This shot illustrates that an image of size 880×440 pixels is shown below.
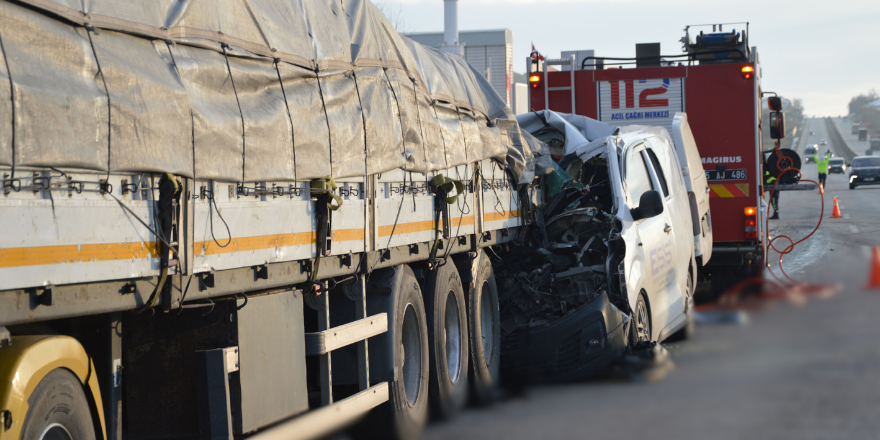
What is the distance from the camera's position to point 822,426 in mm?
5348

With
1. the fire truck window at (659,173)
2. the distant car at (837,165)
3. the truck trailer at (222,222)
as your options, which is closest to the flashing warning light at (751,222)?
the fire truck window at (659,173)

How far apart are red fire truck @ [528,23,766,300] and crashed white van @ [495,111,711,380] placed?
254cm

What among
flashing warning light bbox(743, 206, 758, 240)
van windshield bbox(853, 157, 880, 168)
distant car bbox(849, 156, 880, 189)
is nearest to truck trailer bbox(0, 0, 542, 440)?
flashing warning light bbox(743, 206, 758, 240)

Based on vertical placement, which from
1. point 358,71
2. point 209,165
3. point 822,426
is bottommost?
point 822,426

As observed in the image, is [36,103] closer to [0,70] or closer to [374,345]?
Answer: [0,70]

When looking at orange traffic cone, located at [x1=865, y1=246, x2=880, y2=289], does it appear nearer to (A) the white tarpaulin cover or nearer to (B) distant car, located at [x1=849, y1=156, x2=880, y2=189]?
(A) the white tarpaulin cover

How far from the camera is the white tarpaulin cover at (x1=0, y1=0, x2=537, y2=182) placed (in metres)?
3.26

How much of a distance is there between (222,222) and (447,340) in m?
3.56

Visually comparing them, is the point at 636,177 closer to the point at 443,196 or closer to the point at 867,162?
the point at 443,196

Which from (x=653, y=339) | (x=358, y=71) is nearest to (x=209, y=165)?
(x=358, y=71)

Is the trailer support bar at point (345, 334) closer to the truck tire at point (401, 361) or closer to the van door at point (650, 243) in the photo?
the truck tire at point (401, 361)

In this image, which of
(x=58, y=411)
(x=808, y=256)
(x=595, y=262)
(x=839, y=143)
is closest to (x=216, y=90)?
(x=58, y=411)

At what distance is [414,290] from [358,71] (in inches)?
68.1

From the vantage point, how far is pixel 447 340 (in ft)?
24.6
